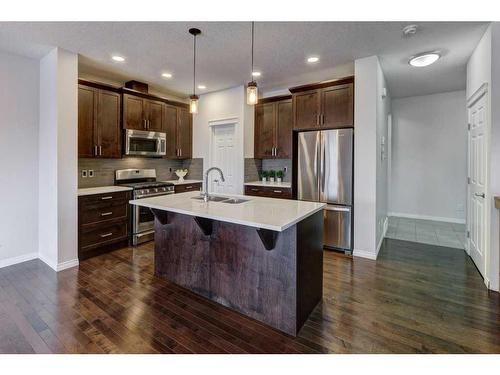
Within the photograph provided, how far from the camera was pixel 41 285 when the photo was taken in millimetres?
2863

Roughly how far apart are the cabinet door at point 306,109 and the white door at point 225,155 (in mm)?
1372

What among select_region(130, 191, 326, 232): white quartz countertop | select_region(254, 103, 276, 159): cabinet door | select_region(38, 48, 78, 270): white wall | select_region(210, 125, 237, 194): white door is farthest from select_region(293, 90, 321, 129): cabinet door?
select_region(38, 48, 78, 270): white wall

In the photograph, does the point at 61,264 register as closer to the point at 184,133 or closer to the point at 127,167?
the point at 127,167

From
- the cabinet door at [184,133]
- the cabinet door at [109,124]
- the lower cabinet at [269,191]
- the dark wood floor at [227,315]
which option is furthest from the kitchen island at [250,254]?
the cabinet door at [184,133]

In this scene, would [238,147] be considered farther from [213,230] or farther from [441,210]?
[441,210]

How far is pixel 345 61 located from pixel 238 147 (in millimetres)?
2250

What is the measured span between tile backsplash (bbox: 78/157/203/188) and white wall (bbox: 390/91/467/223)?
181 inches

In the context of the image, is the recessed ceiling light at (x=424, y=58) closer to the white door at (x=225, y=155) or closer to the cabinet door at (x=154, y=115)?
the white door at (x=225, y=155)

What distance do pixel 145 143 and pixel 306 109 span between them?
276 cm

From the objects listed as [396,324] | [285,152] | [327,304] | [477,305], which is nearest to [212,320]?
[327,304]

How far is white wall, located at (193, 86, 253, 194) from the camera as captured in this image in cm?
494

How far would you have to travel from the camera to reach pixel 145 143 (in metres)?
4.64

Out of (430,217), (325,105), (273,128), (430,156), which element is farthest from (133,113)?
(430,217)

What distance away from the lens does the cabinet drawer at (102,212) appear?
3.61 metres
